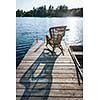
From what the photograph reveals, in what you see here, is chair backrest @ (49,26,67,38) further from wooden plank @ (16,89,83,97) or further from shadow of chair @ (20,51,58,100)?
wooden plank @ (16,89,83,97)

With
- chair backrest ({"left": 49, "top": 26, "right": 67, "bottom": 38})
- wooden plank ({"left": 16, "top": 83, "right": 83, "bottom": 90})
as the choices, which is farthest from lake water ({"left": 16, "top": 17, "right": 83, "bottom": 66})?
wooden plank ({"left": 16, "top": 83, "right": 83, "bottom": 90})

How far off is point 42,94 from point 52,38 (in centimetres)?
43

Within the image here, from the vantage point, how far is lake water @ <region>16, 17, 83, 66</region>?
165 centimetres

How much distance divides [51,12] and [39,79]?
51cm

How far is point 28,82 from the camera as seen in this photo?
5.50 feet

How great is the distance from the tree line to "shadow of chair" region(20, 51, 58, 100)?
0.29m

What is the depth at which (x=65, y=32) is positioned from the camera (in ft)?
5.50

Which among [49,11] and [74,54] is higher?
[49,11]

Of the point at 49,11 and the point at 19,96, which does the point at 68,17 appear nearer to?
the point at 49,11

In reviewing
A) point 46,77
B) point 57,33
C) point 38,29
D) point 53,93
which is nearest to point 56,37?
point 57,33
